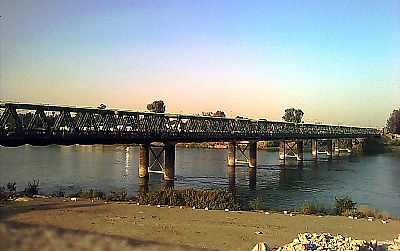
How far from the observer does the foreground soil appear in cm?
1355

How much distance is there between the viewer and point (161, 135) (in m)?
51.6

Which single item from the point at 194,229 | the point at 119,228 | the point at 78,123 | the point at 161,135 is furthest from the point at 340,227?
the point at 161,135

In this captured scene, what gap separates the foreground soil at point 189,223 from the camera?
1355cm

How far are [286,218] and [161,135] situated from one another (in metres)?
34.2

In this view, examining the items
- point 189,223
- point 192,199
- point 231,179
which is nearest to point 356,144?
point 231,179

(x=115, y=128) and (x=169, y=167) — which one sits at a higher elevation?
(x=115, y=128)

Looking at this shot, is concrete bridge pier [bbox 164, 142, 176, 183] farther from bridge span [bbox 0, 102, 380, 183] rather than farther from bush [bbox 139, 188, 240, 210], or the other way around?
bush [bbox 139, 188, 240, 210]

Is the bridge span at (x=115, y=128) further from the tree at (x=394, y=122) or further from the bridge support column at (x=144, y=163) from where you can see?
the tree at (x=394, y=122)

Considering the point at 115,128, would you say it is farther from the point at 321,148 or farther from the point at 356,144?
the point at 356,144

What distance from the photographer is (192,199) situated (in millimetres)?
22562

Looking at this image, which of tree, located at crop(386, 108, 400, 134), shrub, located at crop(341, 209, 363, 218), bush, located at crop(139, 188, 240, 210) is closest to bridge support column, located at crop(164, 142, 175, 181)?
bush, located at crop(139, 188, 240, 210)

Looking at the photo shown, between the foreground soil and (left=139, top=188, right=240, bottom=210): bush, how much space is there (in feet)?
5.35

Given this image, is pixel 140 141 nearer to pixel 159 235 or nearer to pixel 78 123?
pixel 78 123

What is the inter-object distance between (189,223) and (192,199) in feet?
19.9
